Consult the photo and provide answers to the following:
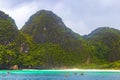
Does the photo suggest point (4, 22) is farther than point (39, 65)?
Yes

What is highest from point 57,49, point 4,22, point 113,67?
point 4,22

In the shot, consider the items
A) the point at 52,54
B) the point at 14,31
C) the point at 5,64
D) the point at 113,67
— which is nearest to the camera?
the point at 5,64

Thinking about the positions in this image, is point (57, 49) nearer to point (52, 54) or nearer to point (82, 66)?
point (52, 54)

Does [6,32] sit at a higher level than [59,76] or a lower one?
higher

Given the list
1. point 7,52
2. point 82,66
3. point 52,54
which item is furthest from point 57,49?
point 7,52

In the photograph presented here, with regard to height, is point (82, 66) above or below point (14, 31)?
below

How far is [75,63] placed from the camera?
19275 cm

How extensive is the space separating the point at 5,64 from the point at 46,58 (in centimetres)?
3871

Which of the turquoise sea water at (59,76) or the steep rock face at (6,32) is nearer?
the turquoise sea water at (59,76)

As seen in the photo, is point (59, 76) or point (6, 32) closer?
point (59, 76)

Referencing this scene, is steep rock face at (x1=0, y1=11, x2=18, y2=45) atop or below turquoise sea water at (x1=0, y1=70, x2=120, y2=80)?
atop

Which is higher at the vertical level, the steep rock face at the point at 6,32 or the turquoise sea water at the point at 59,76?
the steep rock face at the point at 6,32

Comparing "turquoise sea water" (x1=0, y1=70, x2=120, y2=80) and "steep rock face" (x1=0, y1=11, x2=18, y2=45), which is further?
"steep rock face" (x1=0, y1=11, x2=18, y2=45)

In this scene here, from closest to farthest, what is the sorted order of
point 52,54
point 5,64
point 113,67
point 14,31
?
1. point 5,64
2. point 113,67
3. point 14,31
4. point 52,54
